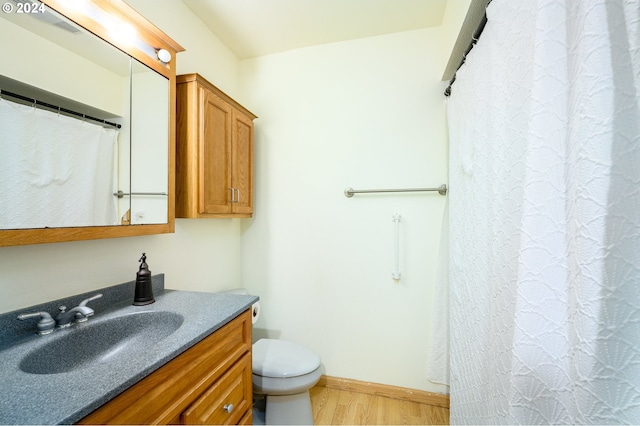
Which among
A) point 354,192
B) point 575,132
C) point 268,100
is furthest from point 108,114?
point 575,132

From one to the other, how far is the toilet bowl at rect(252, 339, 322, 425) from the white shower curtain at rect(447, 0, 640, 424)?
0.87 m

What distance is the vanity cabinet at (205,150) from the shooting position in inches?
53.7

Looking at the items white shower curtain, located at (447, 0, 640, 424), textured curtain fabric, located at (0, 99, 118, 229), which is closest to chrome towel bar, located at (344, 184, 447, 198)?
white shower curtain, located at (447, 0, 640, 424)

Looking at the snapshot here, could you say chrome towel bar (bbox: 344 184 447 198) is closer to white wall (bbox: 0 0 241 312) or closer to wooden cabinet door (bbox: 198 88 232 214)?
wooden cabinet door (bbox: 198 88 232 214)

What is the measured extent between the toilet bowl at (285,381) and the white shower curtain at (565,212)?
2.84 ft

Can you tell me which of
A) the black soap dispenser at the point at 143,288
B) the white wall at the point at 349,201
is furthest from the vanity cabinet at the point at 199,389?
the white wall at the point at 349,201

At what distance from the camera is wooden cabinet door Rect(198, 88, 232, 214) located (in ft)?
4.55

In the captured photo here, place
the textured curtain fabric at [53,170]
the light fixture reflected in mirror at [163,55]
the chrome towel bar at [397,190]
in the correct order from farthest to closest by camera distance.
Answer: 1. the chrome towel bar at [397,190]
2. the light fixture reflected in mirror at [163,55]
3. the textured curtain fabric at [53,170]

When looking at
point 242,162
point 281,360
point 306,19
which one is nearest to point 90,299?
point 281,360

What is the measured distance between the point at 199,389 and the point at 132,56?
139 cm

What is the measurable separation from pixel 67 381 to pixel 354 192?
62.0 inches

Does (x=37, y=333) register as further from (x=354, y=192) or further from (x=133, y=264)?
(x=354, y=192)

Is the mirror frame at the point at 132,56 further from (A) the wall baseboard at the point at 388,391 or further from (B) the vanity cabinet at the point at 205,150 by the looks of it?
(A) the wall baseboard at the point at 388,391

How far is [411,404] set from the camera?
5.56ft
